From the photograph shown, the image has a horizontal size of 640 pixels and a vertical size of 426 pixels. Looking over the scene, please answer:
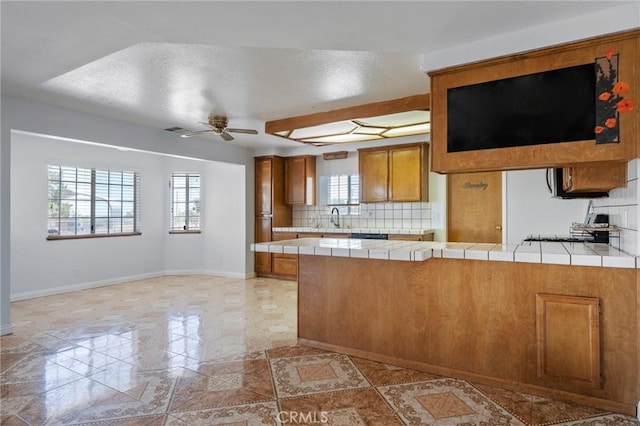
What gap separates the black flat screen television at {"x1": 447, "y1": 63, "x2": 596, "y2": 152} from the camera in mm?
2051

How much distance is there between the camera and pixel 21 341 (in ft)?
10.6

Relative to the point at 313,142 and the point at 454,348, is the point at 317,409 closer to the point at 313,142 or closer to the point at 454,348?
the point at 454,348

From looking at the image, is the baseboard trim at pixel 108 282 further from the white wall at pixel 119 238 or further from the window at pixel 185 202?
the window at pixel 185 202

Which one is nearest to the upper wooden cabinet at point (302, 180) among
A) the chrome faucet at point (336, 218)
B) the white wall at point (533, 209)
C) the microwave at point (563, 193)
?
the chrome faucet at point (336, 218)

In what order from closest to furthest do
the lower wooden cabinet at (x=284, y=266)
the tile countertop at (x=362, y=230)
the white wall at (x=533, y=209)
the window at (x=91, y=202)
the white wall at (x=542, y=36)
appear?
the white wall at (x=542, y=36) < the white wall at (x=533, y=209) < the tile countertop at (x=362, y=230) < the window at (x=91, y=202) < the lower wooden cabinet at (x=284, y=266)

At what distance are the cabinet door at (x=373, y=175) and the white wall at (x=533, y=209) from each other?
5.38 ft

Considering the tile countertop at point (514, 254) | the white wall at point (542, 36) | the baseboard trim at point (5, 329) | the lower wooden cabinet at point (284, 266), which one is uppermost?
the white wall at point (542, 36)

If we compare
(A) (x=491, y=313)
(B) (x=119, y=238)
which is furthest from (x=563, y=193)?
(B) (x=119, y=238)

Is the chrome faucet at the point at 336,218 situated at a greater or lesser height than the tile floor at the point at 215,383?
greater

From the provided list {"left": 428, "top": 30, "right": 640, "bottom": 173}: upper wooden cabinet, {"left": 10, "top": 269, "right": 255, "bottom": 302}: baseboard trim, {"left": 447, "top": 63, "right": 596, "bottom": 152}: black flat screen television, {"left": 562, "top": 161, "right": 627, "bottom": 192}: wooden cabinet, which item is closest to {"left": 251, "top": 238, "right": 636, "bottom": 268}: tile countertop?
{"left": 562, "top": 161, "right": 627, "bottom": 192}: wooden cabinet

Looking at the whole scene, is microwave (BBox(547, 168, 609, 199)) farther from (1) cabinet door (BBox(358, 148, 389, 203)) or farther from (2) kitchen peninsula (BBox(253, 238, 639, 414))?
(1) cabinet door (BBox(358, 148, 389, 203))

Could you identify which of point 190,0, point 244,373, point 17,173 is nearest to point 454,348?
point 244,373

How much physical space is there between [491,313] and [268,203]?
461cm

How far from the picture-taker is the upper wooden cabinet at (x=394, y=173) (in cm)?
520
